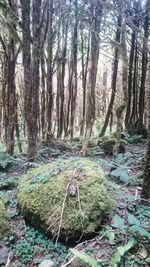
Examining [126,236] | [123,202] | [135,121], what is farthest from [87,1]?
[126,236]

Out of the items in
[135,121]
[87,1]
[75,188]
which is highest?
[87,1]

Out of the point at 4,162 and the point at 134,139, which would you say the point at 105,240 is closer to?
the point at 4,162

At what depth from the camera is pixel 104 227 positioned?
2.92 metres

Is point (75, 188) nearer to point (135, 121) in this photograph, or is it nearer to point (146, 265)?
point (146, 265)

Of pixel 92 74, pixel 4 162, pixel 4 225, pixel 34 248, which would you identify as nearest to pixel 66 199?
pixel 34 248

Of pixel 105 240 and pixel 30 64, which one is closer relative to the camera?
pixel 105 240

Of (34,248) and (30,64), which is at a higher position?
(30,64)

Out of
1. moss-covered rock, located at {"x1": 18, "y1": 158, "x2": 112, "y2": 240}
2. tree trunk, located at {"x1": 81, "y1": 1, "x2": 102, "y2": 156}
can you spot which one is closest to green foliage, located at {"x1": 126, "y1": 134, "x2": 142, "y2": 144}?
tree trunk, located at {"x1": 81, "y1": 1, "x2": 102, "y2": 156}

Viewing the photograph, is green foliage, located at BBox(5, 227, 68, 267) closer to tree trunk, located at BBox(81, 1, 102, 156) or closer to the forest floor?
the forest floor

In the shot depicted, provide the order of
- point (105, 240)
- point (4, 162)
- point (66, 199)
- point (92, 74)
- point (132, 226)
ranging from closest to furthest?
point (132, 226), point (105, 240), point (66, 199), point (4, 162), point (92, 74)

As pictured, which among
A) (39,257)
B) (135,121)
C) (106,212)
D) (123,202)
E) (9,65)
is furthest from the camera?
(135,121)

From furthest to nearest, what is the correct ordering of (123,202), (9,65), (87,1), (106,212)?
1. (87,1)
2. (9,65)
3. (123,202)
4. (106,212)

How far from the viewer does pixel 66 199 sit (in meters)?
3.09

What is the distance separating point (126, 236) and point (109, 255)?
228 mm
